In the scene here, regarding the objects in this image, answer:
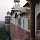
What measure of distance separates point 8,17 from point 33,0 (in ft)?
59.4

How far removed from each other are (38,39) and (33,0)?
0.97 m

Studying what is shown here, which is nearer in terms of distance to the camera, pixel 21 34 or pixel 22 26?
pixel 21 34

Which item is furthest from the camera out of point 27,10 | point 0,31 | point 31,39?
point 0,31

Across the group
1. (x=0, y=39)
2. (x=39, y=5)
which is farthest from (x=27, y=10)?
(x=0, y=39)

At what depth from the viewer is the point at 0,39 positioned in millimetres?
13648

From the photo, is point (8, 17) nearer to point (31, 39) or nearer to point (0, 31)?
point (0, 31)

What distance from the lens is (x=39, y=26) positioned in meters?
5.90

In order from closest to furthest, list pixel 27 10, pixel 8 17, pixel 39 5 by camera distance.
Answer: pixel 39 5 < pixel 27 10 < pixel 8 17

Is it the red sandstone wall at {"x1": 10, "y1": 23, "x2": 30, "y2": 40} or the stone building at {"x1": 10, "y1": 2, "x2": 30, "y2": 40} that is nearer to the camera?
the red sandstone wall at {"x1": 10, "y1": 23, "x2": 30, "y2": 40}

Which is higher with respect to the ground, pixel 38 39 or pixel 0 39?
pixel 38 39

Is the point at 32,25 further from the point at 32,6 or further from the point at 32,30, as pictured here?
the point at 32,6

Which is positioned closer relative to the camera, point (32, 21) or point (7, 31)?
point (32, 21)

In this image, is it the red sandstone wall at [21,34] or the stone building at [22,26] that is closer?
the red sandstone wall at [21,34]

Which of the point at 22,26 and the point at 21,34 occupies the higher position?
the point at 22,26
